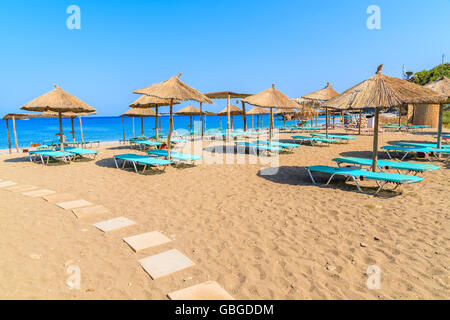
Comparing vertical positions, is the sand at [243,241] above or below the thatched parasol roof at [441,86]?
below

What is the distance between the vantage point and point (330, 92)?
13547mm

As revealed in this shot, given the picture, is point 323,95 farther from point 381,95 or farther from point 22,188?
point 22,188

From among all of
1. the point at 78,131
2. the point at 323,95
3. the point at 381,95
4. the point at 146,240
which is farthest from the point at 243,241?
the point at 78,131

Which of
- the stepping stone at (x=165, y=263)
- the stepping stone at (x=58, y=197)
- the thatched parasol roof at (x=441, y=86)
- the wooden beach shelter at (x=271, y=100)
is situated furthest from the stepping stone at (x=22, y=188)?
the thatched parasol roof at (x=441, y=86)

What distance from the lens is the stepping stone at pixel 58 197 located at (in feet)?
16.4

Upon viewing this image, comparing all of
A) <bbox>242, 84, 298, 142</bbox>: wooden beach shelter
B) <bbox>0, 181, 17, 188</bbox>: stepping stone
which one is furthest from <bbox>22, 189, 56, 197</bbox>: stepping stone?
<bbox>242, 84, 298, 142</bbox>: wooden beach shelter

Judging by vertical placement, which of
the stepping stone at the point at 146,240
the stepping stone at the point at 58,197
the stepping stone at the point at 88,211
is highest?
the stepping stone at the point at 58,197

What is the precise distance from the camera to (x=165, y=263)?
2973 mm

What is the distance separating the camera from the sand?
2.54 meters

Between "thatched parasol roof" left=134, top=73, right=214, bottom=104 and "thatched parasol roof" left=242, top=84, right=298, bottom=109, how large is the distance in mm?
2996

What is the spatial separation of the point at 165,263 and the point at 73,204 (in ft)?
9.37

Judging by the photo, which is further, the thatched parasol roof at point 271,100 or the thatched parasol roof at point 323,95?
the thatched parasol roof at point 323,95

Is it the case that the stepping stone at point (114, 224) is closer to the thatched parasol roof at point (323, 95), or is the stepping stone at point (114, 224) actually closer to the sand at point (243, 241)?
the sand at point (243, 241)

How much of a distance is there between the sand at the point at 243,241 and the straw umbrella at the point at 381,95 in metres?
1.90
